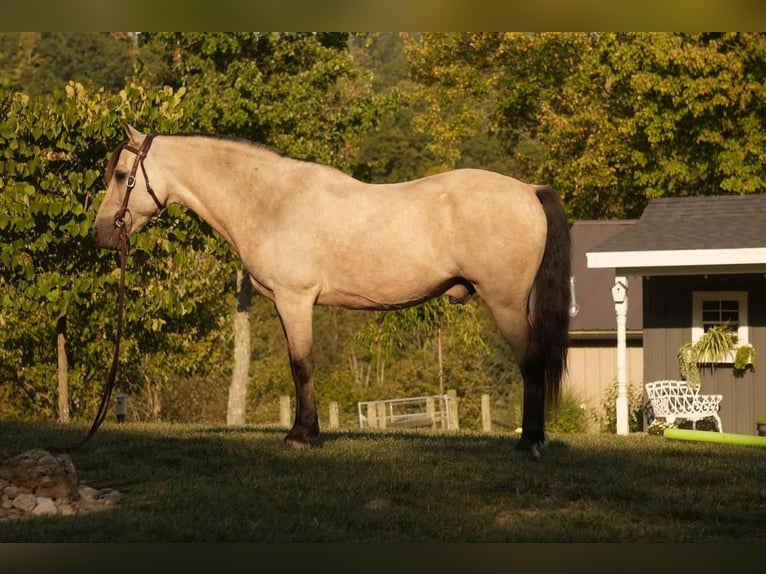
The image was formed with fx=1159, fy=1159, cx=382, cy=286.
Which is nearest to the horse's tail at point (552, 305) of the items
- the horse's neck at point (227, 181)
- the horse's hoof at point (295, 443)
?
the horse's hoof at point (295, 443)

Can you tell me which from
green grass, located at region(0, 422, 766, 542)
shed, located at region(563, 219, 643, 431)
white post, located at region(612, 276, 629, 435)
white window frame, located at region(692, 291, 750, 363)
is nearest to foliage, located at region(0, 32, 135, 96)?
shed, located at region(563, 219, 643, 431)

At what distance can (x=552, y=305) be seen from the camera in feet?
28.2

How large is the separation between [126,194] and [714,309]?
13.9 m

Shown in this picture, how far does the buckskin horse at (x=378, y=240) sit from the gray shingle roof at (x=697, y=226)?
35.0 feet

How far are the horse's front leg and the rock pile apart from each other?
1.93 m

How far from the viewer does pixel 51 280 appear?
611 inches

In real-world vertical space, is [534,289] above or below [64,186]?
below

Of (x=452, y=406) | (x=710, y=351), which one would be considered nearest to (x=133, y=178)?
(x=710, y=351)

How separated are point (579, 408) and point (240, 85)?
36.4 feet

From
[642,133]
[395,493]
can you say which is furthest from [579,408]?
[395,493]

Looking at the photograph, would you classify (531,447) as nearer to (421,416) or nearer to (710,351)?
(710,351)

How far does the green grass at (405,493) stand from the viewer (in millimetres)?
6164

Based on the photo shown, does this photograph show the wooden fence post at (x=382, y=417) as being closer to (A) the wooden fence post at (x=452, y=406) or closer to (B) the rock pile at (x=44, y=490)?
(A) the wooden fence post at (x=452, y=406)

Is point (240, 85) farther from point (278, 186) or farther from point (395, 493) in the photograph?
point (395, 493)
